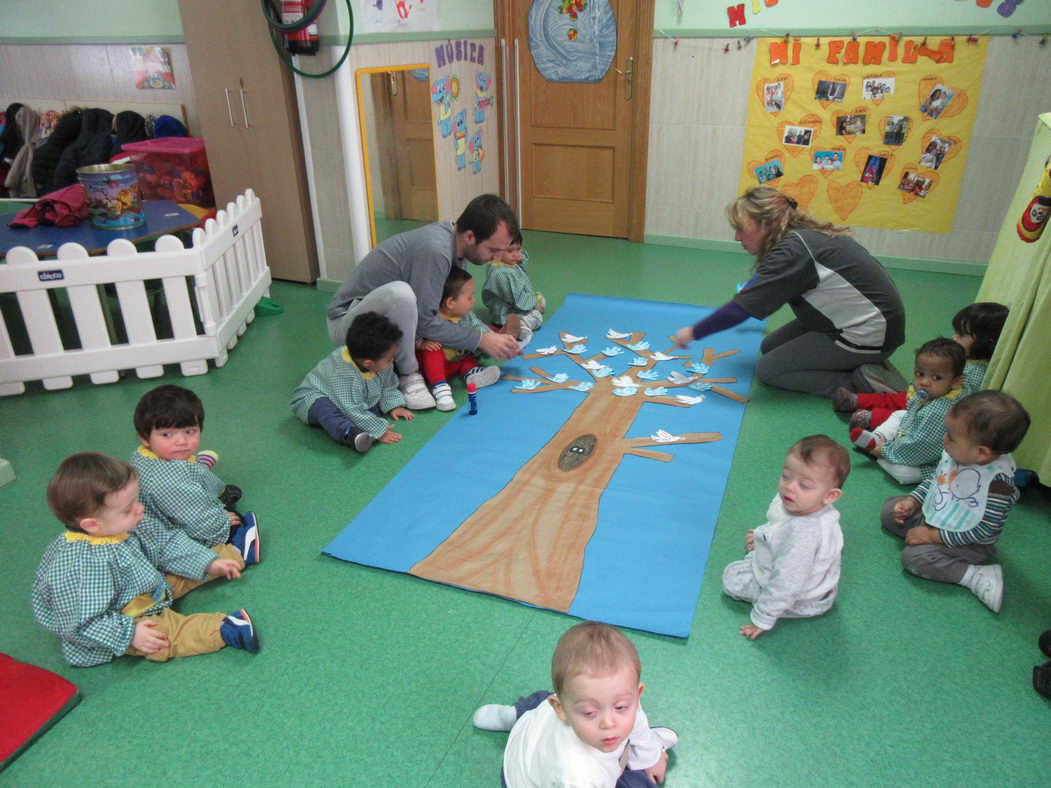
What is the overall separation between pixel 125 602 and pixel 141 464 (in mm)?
456

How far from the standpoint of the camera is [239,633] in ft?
6.98

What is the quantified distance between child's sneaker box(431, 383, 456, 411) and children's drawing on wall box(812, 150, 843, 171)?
142 inches

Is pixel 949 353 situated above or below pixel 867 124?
below

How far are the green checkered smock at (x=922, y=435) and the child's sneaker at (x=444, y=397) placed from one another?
197 centimetres

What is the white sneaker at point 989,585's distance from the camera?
230cm

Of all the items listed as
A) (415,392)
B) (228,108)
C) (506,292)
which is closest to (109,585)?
(415,392)

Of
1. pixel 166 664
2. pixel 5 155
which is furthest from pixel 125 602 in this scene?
pixel 5 155

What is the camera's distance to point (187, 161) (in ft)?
17.0

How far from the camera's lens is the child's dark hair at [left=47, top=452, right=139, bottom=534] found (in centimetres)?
196

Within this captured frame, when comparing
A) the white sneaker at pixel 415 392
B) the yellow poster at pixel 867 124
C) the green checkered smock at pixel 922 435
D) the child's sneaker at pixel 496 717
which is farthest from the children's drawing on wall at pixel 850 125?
the child's sneaker at pixel 496 717

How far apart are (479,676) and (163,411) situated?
133cm

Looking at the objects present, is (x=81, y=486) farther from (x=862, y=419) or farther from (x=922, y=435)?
(x=862, y=419)

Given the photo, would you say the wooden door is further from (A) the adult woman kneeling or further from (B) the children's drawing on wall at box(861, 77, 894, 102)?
(A) the adult woman kneeling

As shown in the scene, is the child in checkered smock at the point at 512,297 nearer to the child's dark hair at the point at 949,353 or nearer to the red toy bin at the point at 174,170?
the child's dark hair at the point at 949,353
